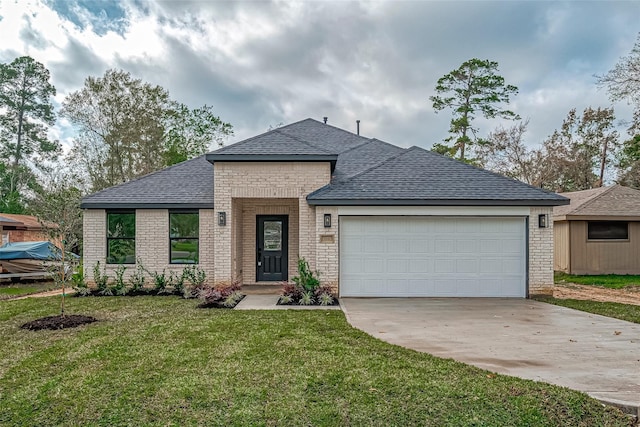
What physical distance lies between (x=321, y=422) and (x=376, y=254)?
705 centimetres

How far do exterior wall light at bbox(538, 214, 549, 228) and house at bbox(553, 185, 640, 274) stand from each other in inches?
259

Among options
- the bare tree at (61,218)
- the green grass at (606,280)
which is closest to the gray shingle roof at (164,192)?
the bare tree at (61,218)

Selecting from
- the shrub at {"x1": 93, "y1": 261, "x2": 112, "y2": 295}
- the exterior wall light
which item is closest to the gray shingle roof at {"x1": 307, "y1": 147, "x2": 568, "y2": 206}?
the exterior wall light

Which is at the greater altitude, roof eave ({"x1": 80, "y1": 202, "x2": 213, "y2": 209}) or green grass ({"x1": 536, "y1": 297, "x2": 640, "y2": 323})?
roof eave ({"x1": 80, "y1": 202, "x2": 213, "y2": 209})

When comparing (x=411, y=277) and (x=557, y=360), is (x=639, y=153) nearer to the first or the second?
(x=411, y=277)

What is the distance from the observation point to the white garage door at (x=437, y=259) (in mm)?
10570

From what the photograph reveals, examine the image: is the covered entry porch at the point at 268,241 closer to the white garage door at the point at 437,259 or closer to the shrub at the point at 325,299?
the white garage door at the point at 437,259

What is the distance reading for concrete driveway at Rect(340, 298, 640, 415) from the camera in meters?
4.75

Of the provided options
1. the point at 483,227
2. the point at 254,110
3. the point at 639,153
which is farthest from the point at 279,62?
the point at 639,153

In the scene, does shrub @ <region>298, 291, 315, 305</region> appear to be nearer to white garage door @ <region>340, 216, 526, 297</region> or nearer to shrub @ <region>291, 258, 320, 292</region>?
shrub @ <region>291, 258, 320, 292</region>

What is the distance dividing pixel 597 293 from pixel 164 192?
13064mm

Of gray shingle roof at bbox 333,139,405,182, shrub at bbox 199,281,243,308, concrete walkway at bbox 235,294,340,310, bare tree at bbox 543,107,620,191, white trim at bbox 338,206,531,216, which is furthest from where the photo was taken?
bare tree at bbox 543,107,620,191

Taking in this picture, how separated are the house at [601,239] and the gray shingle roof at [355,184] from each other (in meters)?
6.92

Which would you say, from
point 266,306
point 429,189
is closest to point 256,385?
point 266,306
